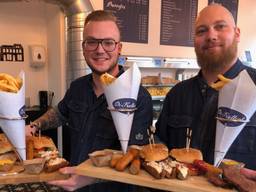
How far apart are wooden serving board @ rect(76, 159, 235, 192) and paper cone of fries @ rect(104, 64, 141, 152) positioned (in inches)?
9.0

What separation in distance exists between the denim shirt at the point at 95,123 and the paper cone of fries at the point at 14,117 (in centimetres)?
31

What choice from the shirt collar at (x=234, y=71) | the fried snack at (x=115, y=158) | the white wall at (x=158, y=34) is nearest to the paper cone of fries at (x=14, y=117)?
the fried snack at (x=115, y=158)

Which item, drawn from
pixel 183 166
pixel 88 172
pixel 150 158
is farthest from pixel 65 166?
pixel 183 166

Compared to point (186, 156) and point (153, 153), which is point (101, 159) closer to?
point (153, 153)

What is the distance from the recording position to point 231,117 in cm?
117

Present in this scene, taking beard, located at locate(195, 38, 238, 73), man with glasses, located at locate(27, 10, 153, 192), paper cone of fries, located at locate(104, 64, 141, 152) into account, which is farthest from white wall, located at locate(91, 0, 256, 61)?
paper cone of fries, located at locate(104, 64, 141, 152)

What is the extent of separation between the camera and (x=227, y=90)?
117 centimetres

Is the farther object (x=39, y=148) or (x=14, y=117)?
(x=39, y=148)

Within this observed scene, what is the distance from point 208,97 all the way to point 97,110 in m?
0.61

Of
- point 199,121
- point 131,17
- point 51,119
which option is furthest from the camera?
point 131,17

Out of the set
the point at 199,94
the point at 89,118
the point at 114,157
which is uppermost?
the point at 199,94

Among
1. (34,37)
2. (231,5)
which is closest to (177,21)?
(231,5)

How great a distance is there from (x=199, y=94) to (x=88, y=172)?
31.0 inches

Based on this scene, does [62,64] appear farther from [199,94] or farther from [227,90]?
[227,90]
